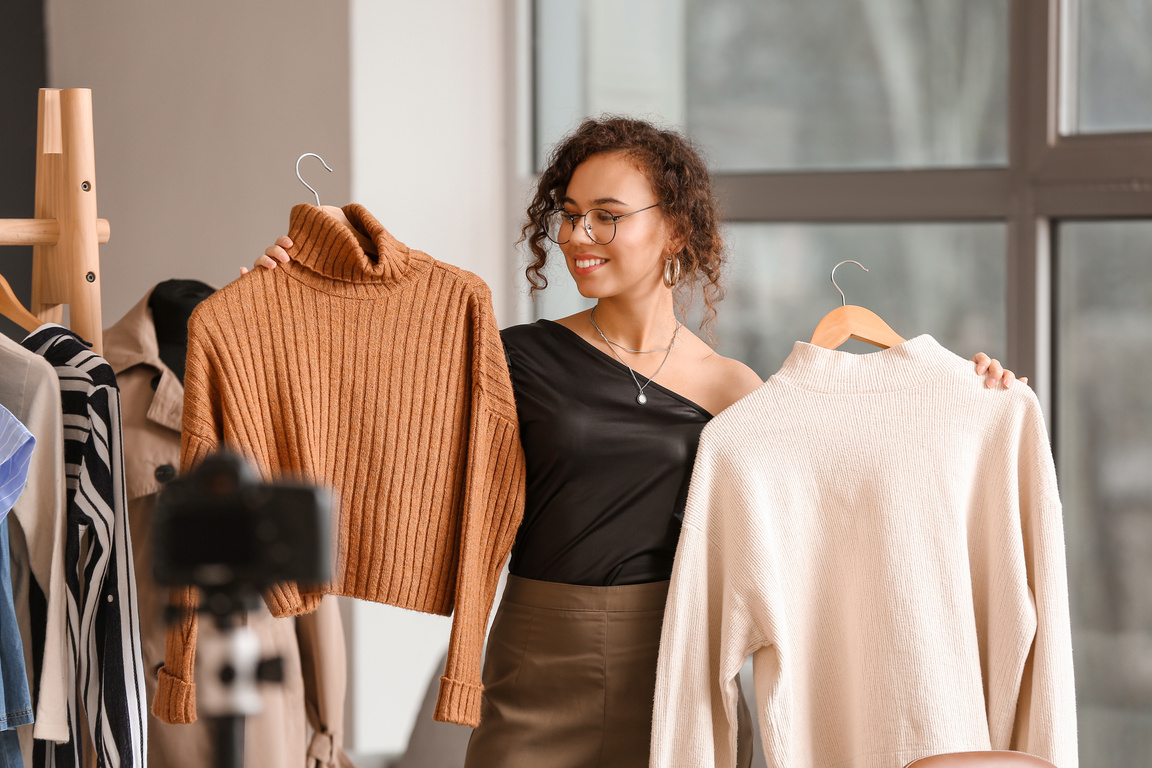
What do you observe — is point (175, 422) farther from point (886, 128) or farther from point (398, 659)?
point (886, 128)

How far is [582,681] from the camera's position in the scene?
1.44m

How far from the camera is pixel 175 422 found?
1.81 meters

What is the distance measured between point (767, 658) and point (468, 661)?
1.35 ft

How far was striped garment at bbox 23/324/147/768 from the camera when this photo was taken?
1.45 metres

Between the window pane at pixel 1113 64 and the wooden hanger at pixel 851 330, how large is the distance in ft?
4.16

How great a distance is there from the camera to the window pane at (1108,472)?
2479mm

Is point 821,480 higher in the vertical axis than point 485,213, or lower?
lower

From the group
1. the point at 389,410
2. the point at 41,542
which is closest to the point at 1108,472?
the point at 389,410

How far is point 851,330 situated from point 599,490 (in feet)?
1.53

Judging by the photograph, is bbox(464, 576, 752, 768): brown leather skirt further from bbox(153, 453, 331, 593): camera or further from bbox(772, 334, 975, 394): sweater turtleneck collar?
bbox(153, 453, 331, 593): camera

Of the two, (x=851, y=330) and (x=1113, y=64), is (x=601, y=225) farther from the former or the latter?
(x=1113, y=64)

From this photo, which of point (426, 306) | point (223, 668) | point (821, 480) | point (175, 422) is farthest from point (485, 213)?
point (223, 668)

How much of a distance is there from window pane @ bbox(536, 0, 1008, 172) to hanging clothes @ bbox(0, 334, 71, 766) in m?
1.90

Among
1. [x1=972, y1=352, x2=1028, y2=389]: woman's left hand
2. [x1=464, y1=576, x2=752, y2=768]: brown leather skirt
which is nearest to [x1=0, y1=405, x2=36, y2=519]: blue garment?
[x1=464, y1=576, x2=752, y2=768]: brown leather skirt
